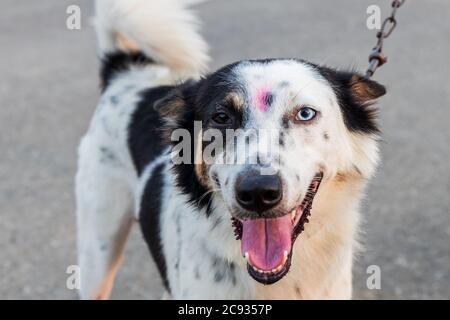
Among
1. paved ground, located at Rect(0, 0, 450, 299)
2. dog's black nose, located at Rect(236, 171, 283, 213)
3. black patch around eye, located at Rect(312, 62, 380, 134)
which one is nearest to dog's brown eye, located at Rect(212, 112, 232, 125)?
dog's black nose, located at Rect(236, 171, 283, 213)

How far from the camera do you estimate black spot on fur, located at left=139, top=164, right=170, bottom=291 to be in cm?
336

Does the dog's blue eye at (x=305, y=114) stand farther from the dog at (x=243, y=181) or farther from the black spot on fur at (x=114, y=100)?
the black spot on fur at (x=114, y=100)

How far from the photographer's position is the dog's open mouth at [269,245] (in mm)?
2527

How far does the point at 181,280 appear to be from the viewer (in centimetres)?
297

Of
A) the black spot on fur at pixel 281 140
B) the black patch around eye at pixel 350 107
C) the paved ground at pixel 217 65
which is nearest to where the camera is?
the black spot on fur at pixel 281 140

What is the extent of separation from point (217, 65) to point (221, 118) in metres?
5.33

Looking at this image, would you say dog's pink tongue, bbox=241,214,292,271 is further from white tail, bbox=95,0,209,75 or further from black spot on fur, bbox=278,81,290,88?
white tail, bbox=95,0,209,75

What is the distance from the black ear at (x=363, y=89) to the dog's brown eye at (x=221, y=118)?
24.8 inches

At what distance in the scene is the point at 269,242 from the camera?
2557 mm

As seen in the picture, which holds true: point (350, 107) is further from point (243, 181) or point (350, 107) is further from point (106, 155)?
point (106, 155)

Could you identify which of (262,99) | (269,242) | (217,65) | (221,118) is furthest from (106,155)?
(217,65)

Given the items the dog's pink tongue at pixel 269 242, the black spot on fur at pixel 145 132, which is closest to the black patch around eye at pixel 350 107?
the dog's pink tongue at pixel 269 242
